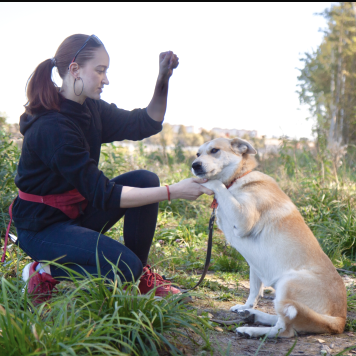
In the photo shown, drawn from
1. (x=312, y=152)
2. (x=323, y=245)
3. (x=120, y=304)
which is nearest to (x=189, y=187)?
(x=120, y=304)

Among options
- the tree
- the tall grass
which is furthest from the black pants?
the tree

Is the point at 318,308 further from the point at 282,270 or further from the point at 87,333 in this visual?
the point at 87,333

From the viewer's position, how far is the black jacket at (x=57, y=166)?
90.0 inches

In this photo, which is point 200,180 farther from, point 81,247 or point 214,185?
point 81,247

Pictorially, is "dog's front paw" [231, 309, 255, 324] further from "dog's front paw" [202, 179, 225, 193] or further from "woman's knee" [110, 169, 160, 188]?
"woman's knee" [110, 169, 160, 188]

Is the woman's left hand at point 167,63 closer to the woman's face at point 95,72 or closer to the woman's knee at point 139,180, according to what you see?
the woman's face at point 95,72

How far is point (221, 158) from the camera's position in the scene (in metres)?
2.83

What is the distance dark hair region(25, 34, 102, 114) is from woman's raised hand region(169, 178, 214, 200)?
3.32 ft

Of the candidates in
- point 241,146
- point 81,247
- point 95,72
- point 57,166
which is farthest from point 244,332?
point 95,72

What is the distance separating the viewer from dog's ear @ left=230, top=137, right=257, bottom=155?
293cm

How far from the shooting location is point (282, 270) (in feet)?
8.00

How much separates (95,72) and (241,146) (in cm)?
133

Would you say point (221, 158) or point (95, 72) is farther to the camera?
point (221, 158)

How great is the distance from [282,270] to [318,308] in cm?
33
